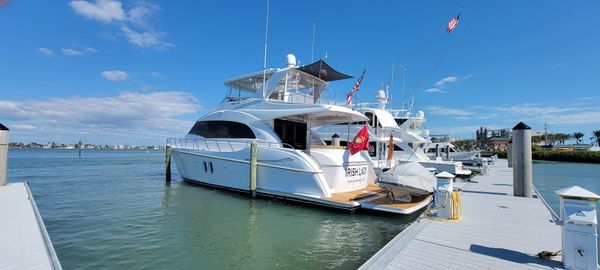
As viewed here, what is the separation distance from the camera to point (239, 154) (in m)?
11.7

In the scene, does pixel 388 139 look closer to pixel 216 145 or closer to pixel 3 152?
pixel 216 145

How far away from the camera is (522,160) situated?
10.0m

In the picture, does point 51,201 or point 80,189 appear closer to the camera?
point 51,201

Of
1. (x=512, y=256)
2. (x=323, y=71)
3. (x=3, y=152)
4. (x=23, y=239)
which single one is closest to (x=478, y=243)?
(x=512, y=256)

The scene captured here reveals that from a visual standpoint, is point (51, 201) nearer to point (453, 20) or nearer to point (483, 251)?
point (483, 251)

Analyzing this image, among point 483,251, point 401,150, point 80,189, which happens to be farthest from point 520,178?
point 80,189

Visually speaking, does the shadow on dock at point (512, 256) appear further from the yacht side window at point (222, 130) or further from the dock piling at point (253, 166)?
the yacht side window at point (222, 130)

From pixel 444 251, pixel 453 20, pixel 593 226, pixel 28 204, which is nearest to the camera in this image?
pixel 593 226

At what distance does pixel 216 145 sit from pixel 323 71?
18.2 feet

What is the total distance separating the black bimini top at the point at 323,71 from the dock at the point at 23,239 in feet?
30.7

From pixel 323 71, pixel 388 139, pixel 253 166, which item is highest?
pixel 323 71

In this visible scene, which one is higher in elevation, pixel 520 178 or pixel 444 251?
pixel 520 178

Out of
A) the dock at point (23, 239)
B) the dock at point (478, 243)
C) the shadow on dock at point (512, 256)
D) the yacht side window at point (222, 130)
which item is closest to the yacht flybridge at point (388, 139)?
the yacht side window at point (222, 130)

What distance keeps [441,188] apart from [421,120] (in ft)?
73.2
